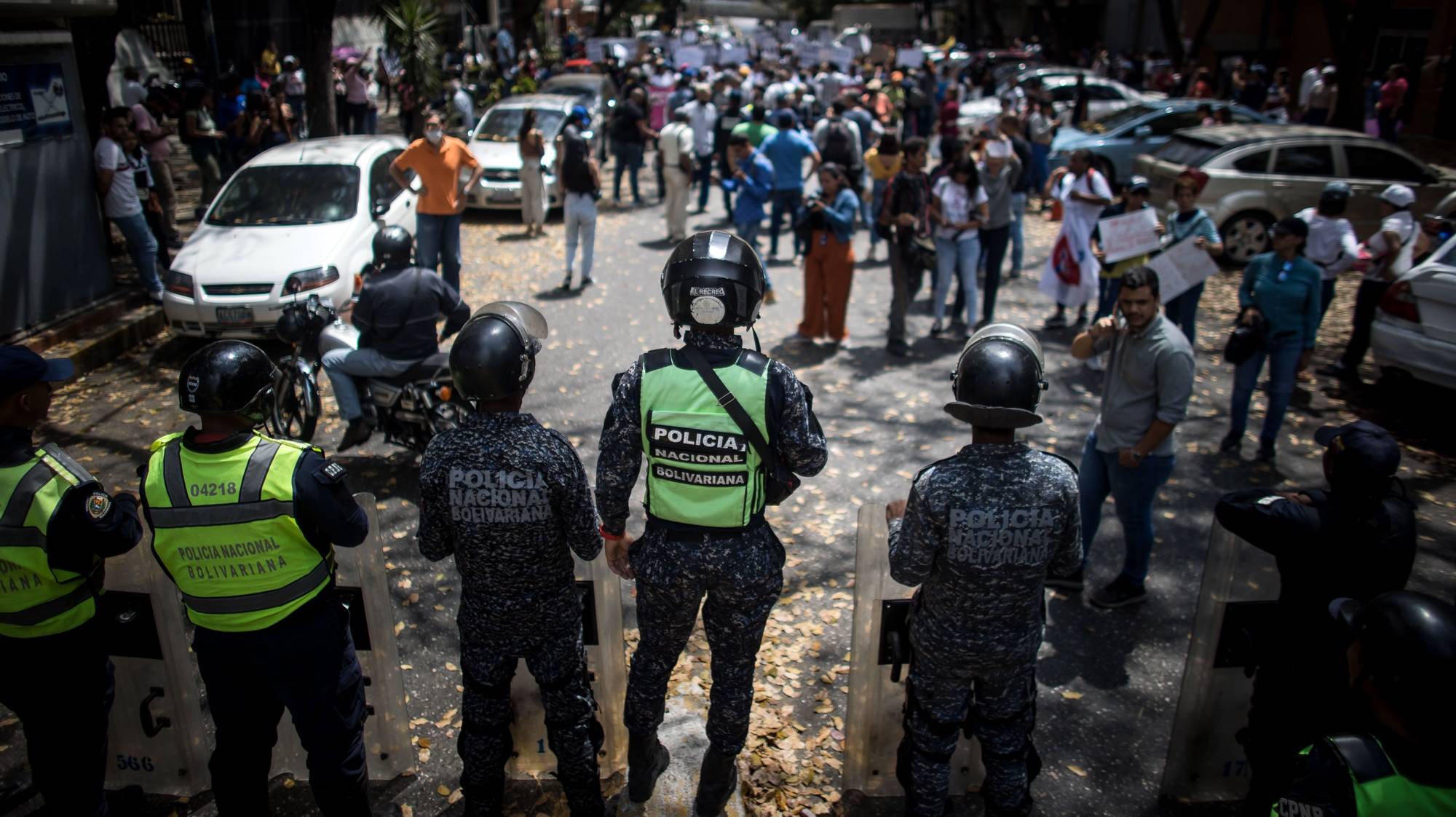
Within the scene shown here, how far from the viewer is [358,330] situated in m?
7.12

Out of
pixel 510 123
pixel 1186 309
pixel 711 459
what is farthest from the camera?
pixel 510 123

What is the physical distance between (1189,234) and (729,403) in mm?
6343

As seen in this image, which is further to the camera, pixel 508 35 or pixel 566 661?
pixel 508 35

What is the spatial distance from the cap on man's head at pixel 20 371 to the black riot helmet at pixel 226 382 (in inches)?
20.7

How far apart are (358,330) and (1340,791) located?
649 centimetres

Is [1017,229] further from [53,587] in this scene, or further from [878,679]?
[53,587]

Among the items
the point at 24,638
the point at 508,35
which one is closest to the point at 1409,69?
the point at 508,35

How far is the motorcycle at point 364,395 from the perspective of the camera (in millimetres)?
6828

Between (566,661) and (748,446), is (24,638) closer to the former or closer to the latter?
(566,661)

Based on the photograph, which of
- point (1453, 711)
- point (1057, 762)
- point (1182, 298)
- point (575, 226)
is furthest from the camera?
point (575, 226)

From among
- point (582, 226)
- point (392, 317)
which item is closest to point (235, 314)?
point (392, 317)

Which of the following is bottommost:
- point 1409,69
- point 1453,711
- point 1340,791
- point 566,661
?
point 566,661

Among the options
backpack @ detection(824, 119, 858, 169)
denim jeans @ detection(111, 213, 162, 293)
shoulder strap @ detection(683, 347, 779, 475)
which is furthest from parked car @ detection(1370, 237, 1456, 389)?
denim jeans @ detection(111, 213, 162, 293)

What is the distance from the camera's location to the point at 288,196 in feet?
33.5
